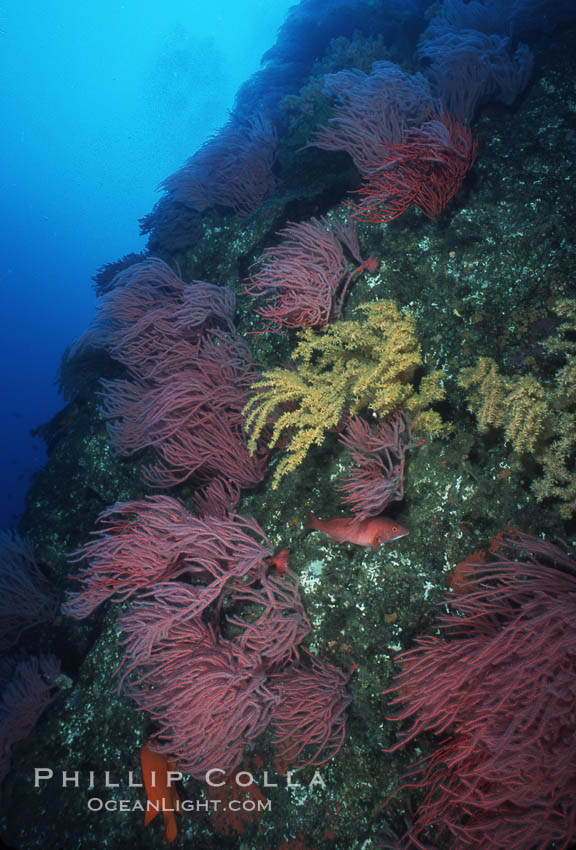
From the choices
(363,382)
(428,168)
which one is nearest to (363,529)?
(363,382)

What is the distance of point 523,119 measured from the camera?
3.49m

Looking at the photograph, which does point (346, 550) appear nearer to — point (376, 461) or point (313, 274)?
point (376, 461)

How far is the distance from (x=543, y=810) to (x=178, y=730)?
89.5 inches

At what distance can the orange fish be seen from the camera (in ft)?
10.6

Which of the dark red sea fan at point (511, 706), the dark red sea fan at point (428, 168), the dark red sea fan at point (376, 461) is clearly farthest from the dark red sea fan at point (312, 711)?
the dark red sea fan at point (428, 168)

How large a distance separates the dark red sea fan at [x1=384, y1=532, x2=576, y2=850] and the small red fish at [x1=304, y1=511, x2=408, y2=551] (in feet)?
1.77

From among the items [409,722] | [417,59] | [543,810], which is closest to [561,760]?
[543,810]

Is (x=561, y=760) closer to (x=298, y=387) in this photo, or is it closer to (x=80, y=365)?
(x=298, y=387)

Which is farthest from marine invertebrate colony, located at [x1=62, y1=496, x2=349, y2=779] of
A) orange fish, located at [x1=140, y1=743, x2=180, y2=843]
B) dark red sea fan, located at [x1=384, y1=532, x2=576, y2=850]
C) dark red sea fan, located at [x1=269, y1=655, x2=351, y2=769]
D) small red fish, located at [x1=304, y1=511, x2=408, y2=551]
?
dark red sea fan, located at [x1=384, y1=532, x2=576, y2=850]

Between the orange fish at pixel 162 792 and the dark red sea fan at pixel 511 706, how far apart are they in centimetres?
209

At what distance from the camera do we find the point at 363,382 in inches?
106

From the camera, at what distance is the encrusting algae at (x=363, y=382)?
9.03 feet

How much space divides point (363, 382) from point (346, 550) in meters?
1.28

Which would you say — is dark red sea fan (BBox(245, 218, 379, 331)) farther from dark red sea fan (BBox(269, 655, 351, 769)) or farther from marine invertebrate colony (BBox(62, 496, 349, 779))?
dark red sea fan (BBox(269, 655, 351, 769))
